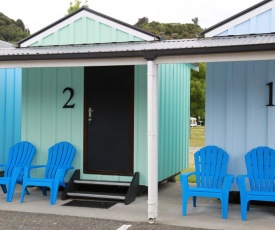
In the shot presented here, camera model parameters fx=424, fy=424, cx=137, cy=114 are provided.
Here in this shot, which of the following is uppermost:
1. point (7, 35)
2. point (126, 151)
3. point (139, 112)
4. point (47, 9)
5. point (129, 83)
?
point (47, 9)

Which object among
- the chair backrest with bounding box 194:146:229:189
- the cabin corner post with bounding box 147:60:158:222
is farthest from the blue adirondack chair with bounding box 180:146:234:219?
the cabin corner post with bounding box 147:60:158:222

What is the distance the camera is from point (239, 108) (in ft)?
20.7

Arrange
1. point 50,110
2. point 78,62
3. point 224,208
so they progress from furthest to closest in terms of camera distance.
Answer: point 50,110, point 78,62, point 224,208

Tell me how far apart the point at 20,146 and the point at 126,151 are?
73.0 inches

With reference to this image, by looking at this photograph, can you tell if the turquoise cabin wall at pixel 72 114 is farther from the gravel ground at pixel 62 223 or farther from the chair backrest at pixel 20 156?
the gravel ground at pixel 62 223

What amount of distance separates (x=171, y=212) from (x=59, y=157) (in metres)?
2.22

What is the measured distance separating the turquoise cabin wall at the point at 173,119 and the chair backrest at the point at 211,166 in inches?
47.3

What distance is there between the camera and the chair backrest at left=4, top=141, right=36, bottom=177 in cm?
703

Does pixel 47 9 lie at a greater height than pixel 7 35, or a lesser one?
greater

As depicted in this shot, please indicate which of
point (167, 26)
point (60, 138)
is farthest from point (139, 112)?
point (167, 26)

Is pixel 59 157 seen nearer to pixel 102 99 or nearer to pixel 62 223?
pixel 102 99

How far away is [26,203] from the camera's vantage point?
6.30 m

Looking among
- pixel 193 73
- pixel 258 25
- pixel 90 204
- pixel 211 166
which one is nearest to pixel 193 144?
pixel 193 73

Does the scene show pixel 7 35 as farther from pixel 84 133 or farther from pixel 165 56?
pixel 165 56
